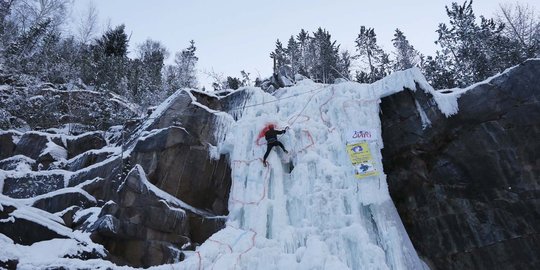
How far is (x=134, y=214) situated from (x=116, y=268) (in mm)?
1672

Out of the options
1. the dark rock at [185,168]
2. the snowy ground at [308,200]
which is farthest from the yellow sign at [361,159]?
the dark rock at [185,168]

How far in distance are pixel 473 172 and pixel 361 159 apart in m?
2.54

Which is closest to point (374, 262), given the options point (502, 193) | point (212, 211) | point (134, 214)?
point (502, 193)

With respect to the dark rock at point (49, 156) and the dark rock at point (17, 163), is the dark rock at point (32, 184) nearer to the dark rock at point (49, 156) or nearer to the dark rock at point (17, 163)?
the dark rock at point (49, 156)

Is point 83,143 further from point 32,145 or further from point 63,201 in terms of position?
point 63,201

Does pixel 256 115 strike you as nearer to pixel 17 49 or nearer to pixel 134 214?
pixel 134 214

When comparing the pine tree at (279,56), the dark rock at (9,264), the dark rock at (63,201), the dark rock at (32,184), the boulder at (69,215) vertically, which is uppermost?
the pine tree at (279,56)

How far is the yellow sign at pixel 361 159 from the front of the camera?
8.18 metres

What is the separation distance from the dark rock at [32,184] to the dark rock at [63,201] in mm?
1134

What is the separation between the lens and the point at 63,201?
9.23 meters

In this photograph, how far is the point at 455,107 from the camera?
8.88 meters

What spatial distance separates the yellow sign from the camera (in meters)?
8.18

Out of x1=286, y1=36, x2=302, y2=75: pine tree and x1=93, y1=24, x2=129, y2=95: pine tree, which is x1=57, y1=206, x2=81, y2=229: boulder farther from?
x1=286, y1=36, x2=302, y2=75: pine tree

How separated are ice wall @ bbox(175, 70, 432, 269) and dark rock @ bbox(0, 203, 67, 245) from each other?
278 cm
